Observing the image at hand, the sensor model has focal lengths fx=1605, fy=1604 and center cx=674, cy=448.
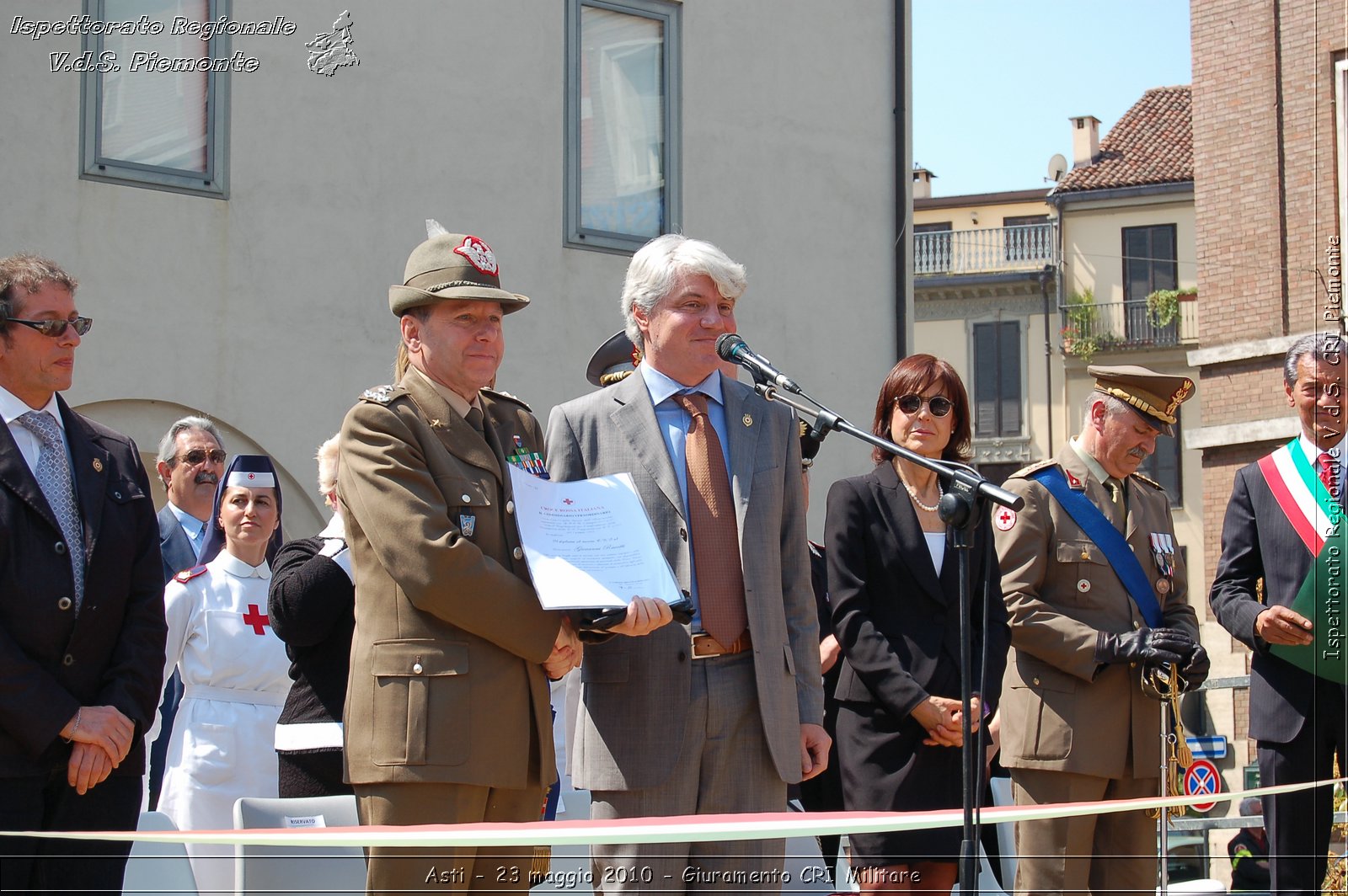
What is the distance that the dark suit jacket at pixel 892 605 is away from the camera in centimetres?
548

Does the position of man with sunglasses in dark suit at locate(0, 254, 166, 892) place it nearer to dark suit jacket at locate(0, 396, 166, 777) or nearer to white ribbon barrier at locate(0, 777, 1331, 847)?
dark suit jacket at locate(0, 396, 166, 777)

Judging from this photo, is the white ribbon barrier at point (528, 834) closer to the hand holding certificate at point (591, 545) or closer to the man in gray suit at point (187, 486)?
the hand holding certificate at point (591, 545)

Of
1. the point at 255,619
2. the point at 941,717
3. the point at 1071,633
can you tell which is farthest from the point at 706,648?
the point at 255,619

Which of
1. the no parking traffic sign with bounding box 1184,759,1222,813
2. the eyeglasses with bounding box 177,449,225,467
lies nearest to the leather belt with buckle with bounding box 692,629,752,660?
the no parking traffic sign with bounding box 1184,759,1222,813

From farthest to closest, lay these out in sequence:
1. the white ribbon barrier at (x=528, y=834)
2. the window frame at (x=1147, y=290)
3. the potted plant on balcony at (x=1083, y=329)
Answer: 1. the potted plant on balcony at (x=1083, y=329)
2. the window frame at (x=1147, y=290)
3. the white ribbon barrier at (x=528, y=834)

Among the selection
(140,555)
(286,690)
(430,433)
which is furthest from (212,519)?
(430,433)

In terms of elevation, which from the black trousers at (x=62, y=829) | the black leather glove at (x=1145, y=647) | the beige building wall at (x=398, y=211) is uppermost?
the beige building wall at (x=398, y=211)

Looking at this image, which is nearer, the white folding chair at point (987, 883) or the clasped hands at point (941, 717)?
the clasped hands at point (941, 717)

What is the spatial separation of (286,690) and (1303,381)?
418cm

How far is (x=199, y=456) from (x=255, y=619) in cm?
173

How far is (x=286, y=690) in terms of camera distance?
6.28m

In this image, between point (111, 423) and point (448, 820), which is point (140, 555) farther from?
point (111, 423)

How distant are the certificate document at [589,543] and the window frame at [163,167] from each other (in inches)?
313

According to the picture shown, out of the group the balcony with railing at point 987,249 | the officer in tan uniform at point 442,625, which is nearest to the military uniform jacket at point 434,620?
the officer in tan uniform at point 442,625
